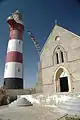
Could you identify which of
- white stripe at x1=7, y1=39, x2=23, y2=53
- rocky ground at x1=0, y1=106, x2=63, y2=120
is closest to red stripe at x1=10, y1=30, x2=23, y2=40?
white stripe at x1=7, y1=39, x2=23, y2=53

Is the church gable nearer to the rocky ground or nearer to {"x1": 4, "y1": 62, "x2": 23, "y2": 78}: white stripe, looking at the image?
{"x1": 4, "y1": 62, "x2": 23, "y2": 78}: white stripe

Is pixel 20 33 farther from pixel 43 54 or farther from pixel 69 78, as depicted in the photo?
pixel 69 78

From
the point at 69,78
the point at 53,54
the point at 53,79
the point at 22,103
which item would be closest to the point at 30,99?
the point at 22,103

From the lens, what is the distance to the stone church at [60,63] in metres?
18.0

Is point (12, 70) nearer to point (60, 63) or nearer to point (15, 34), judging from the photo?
point (15, 34)

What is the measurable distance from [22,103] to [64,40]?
10496mm

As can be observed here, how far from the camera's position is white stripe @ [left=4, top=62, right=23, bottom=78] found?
2352cm

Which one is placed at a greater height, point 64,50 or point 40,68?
point 64,50

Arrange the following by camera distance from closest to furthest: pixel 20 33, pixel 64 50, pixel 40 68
Result: pixel 64 50
pixel 40 68
pixel 20 33

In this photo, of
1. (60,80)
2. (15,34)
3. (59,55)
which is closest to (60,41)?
(59,55)

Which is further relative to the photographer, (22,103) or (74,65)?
(74,65)

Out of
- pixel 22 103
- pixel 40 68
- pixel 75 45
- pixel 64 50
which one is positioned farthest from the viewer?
pixel 40 68

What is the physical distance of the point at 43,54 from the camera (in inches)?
881

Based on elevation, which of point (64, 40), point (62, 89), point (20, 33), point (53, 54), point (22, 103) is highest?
point (20, 33)
